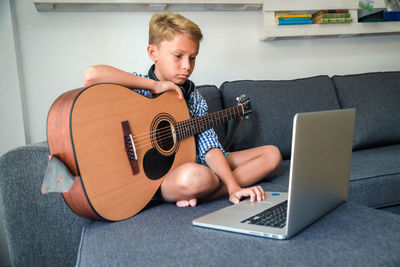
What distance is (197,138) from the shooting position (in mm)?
1292

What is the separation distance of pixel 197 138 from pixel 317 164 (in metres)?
0.64

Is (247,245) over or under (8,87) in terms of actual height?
under

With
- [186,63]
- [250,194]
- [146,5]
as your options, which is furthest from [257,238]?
[146,5]

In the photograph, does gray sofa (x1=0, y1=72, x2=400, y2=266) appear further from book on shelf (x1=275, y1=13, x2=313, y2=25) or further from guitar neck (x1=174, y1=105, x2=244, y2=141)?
book on shelf (x1=275, y1=13, x2=313, y2=25)

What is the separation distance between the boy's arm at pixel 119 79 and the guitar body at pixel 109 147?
0.07 metres

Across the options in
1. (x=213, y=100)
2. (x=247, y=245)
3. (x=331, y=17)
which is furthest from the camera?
(x=331, y=17)

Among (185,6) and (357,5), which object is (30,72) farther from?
(357,5)

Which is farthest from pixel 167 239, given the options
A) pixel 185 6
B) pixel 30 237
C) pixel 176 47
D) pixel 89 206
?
pixel 185 6

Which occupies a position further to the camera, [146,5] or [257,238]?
[146,5]

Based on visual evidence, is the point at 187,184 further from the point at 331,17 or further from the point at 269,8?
the point at 331,17

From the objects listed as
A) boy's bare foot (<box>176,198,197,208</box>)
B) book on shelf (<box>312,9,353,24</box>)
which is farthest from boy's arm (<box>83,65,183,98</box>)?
book on shelf (<box>312,9,353,24</box>)

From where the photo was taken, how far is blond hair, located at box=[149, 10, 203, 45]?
1.22 metres

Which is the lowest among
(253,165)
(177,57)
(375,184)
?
(375,184)

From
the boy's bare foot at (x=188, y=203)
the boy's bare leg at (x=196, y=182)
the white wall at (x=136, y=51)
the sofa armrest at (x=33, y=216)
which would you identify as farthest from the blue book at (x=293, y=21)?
the sofa armrest at (x=33, y=216)
